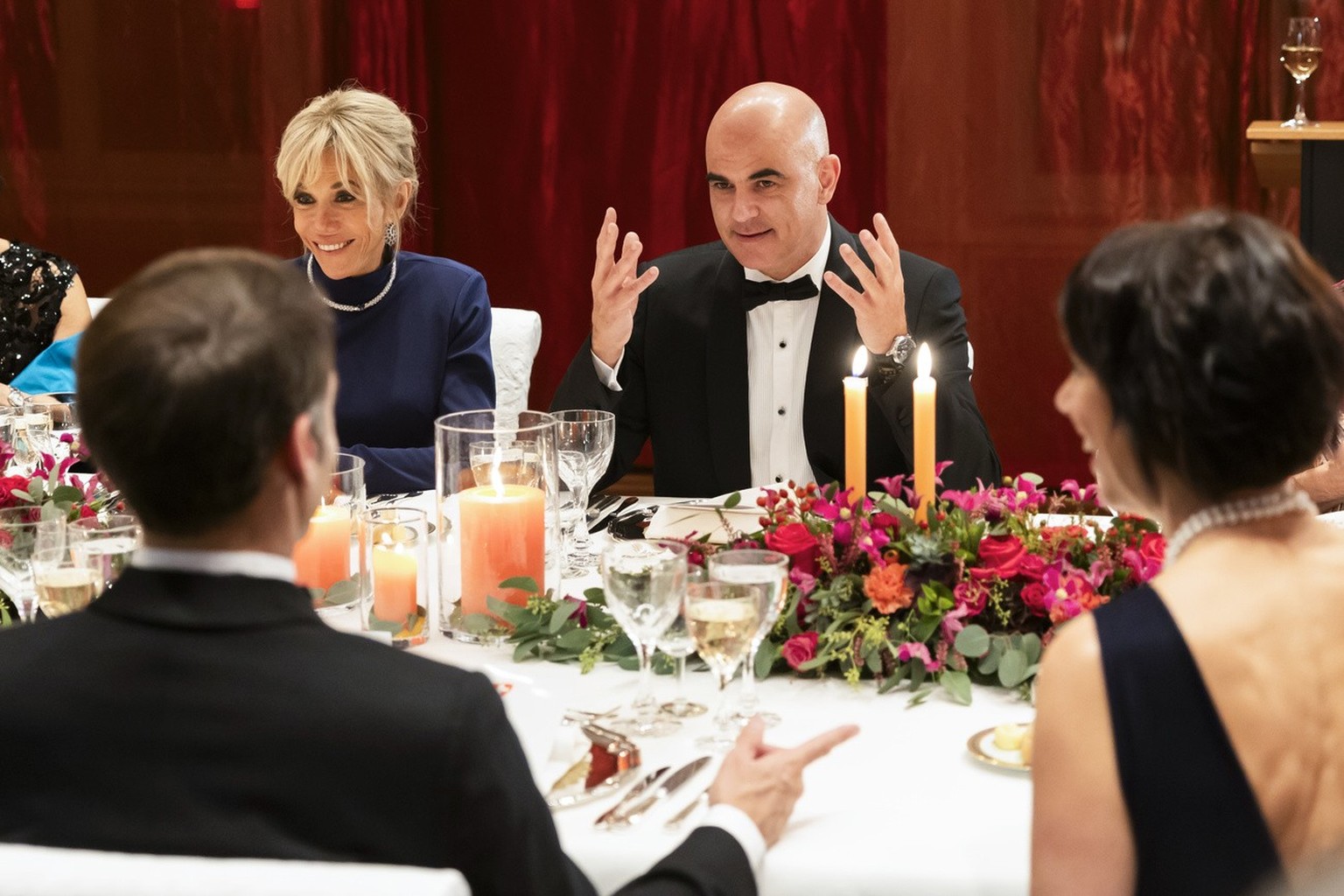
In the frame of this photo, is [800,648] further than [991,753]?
Yes

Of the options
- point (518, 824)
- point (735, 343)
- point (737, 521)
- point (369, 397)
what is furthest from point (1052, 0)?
point (518, 824)

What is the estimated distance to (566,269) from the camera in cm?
568

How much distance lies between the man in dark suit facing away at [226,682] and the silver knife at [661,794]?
1.01 feet

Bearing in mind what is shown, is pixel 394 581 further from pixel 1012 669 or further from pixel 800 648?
pixel 1012 669

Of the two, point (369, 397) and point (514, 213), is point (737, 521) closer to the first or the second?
point (369, 397)

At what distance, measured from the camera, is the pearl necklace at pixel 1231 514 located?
1250 mm

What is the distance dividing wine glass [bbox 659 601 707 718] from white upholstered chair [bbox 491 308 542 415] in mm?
1951

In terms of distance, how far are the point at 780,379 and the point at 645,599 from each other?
66.9 inches

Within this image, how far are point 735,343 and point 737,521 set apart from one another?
3.70ft

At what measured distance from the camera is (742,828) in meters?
1.35

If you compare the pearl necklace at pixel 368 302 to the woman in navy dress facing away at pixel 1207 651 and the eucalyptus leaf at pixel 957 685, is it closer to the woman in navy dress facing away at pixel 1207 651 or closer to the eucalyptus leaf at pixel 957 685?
the eucalyptus leaf at pixel 957 685

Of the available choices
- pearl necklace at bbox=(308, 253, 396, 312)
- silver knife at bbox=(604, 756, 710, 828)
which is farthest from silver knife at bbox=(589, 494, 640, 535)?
pearl necklace at bbox=(308, 253, 396, 312)

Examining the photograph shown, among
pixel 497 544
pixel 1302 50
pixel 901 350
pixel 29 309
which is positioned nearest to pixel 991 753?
pixel 497 544

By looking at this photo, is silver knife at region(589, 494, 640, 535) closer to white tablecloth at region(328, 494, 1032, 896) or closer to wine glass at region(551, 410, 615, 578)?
wine glass at region(551, 410, 615, 578)
